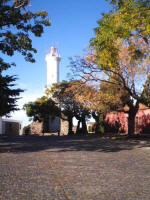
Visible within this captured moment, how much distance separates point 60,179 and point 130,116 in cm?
2113

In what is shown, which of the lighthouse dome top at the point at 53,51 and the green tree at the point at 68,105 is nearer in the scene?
the green tree at the point at 68,105

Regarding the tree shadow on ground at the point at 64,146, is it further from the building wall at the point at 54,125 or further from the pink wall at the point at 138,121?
the building wall at the point at 54,125

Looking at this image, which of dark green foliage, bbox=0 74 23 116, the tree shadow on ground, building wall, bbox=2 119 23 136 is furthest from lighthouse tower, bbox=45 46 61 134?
the tree shadow on ground

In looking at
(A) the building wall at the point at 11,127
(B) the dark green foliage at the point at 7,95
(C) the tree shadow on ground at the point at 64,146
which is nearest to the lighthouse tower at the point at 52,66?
(A) the building wall at the point at 11,127

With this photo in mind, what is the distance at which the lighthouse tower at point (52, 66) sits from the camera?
5716cm

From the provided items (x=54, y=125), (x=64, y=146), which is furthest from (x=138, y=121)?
(x=54, y=125)

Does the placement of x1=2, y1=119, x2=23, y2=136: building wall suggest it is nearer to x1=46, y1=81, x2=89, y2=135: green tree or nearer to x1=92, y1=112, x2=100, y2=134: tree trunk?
x1=46, y1=81, x2=89, y2=135: green tree

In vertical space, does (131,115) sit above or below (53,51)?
below

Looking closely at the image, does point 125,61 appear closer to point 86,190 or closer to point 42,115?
point 86,190

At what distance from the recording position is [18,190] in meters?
4.46

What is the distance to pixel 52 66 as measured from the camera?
58438 millimetres

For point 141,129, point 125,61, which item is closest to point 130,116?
point 125,61

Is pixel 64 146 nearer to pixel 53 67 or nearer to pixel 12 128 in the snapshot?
pixel 53 67

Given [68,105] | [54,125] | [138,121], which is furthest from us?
[54,125]
